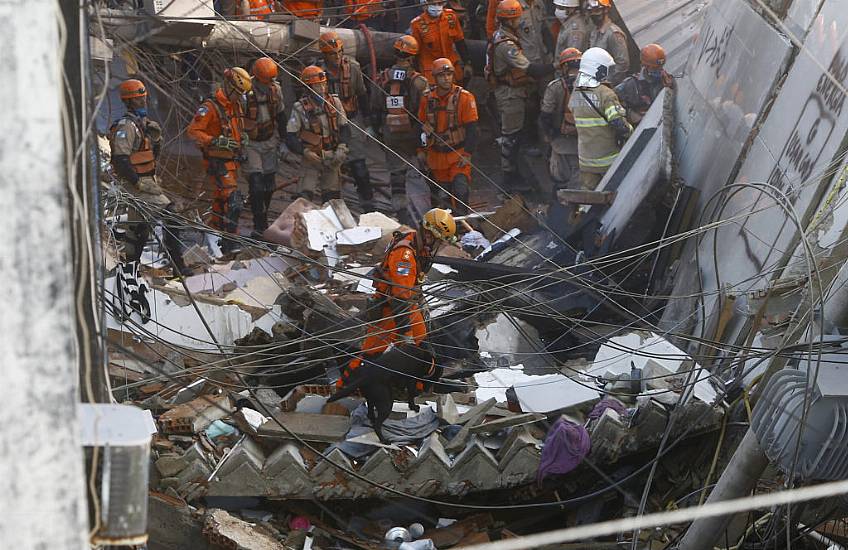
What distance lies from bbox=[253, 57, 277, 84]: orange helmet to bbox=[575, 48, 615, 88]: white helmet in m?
3.41

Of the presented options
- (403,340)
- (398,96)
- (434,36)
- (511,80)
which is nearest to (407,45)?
(398,96)

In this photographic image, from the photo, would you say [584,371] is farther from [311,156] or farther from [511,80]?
[511,80]

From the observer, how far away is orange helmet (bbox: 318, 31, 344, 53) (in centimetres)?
1316

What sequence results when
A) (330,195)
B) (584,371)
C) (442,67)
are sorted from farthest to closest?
(330,195), (442,67), (584,371)

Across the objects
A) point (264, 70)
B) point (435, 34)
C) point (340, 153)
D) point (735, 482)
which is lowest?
point (340, 153)

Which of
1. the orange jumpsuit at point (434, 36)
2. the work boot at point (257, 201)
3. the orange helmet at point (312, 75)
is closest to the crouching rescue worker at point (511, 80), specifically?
the orange jumpsuit at point (434, 36)

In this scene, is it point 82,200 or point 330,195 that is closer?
point 82,200

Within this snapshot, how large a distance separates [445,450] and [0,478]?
241 inches

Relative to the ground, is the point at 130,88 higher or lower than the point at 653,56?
lower

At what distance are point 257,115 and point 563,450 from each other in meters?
5.86

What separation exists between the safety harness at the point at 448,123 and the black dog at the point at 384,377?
178 inches

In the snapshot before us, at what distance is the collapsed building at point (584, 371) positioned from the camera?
7.38 metres

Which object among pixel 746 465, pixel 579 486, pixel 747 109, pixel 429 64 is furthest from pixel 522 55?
pixel 746 465

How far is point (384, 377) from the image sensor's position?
28.5ft
